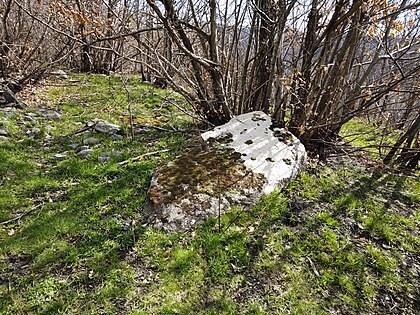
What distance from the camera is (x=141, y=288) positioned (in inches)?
105

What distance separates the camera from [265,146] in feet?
14.4

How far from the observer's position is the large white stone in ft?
13.2

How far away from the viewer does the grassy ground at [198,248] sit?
261 centimetres

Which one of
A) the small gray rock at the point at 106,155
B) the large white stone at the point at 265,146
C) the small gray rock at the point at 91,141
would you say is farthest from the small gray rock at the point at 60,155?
the large white stone at the point at 265,146

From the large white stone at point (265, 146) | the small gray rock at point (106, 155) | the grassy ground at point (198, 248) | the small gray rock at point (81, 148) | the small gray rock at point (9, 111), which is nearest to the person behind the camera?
the grassy ground at point (198, 248)

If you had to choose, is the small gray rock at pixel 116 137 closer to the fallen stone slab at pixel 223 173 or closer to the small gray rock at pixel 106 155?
the small gray rock at pixel 106 155

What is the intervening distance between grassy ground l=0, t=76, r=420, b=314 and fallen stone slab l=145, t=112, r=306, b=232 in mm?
165

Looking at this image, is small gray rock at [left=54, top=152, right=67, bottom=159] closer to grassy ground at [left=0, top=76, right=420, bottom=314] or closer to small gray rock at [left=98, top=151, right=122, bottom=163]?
grassy ground at [left=0, top=76, right=420, bottom=314]

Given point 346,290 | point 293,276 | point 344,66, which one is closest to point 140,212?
point 293,276

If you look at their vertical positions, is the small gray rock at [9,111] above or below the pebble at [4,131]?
above

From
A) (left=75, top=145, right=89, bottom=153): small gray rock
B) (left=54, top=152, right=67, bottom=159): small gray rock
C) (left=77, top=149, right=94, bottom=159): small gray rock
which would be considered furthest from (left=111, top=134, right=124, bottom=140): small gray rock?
(left=54, top=152, right=67, bottom=159): small gray rock

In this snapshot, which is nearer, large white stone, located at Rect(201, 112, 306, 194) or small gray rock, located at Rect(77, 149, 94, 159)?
large white stone, located at Rect(201, 112, 306, 194)

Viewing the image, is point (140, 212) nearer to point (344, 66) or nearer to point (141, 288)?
point (141, 288)

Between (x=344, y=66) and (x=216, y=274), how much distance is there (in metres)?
3.50
